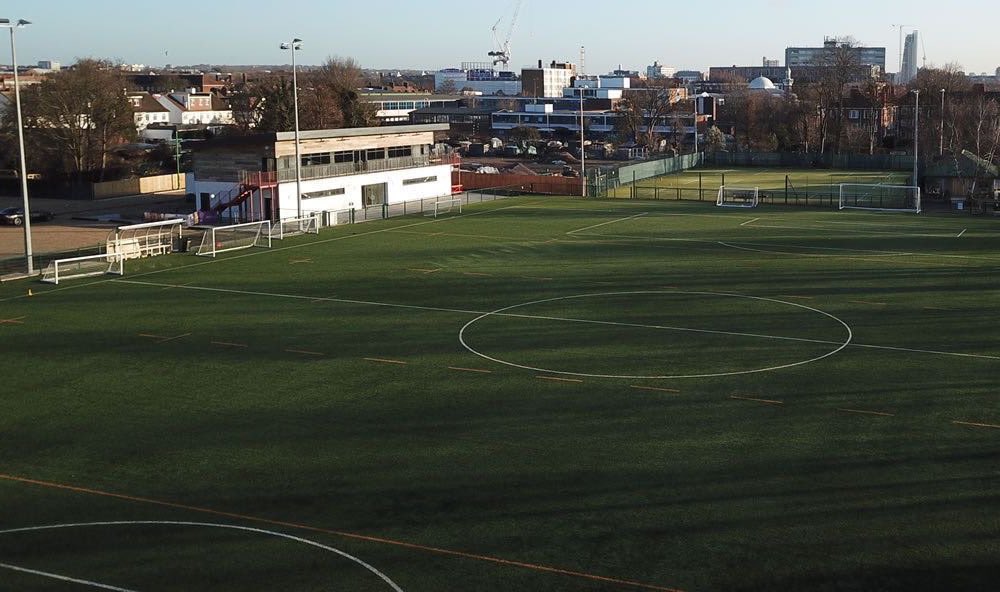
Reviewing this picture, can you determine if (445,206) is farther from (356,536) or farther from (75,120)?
(356,536)

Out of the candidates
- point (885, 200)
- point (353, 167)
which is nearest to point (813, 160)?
point (885, 200)

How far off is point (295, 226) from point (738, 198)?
32.9 m

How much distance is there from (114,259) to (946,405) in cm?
3312

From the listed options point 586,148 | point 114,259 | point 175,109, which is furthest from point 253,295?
point 175,109

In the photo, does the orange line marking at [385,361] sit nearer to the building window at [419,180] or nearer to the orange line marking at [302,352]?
the orange line marking at [302,352]

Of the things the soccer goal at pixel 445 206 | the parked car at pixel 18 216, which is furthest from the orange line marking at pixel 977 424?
the parked car at pixel 18 216

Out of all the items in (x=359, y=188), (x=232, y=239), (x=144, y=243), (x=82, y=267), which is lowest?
(x=82, y=267)

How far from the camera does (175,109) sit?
487ft

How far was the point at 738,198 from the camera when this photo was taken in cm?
7581

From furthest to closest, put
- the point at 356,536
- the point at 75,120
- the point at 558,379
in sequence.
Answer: the point at 75,120, the point at 558,379, the point at 356,536

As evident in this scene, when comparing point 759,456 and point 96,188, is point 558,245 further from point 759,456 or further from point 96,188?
point 96,188

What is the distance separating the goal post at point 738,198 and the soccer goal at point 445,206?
1679 centimetres

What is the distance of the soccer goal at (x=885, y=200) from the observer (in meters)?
65.7

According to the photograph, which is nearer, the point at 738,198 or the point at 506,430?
the point at 506,430
